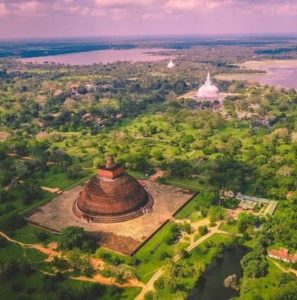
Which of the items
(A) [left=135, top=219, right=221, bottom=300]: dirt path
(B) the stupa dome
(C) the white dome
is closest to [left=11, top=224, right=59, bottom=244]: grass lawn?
(B) the stupa dome

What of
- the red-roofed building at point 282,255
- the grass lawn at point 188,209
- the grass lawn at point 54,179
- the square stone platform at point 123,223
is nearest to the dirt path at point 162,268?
the grass lawn at point 188,209

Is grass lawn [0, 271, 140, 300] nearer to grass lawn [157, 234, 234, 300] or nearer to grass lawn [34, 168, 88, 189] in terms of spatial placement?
grass lawn [157, 234, 234, 300]

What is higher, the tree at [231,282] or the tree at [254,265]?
the tree at [254,265]

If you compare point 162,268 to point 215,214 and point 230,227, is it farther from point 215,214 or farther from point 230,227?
point 215,214

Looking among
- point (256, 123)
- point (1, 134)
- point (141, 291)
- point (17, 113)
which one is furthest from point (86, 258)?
point (17, 113)

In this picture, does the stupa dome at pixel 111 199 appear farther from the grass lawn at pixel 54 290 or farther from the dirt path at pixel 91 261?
the grass lawn at pixel 54 290
